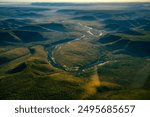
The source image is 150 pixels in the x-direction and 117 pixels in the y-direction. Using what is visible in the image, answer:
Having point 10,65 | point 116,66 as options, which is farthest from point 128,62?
point 10,65

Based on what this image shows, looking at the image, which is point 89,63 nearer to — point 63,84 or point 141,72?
point 141,72

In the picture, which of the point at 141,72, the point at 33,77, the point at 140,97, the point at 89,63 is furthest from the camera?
the point at 89,63

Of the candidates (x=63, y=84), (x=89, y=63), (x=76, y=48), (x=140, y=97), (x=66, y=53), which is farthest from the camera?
(x=76, y=48)

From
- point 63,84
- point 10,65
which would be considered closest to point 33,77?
point 63,84

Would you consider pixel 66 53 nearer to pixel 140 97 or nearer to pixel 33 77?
pixel 33 77

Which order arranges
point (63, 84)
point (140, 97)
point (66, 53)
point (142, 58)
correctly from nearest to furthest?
point (140, 97) → point (63, 84) → point (142, 58) → point (66, 53)

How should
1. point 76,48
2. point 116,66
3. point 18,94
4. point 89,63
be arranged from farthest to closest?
point 76,48 < point 89,63 < point 116,66 < point 18,94

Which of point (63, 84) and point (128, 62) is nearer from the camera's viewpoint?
point (63, 84)

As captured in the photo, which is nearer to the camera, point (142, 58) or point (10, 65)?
point (10, 65)
